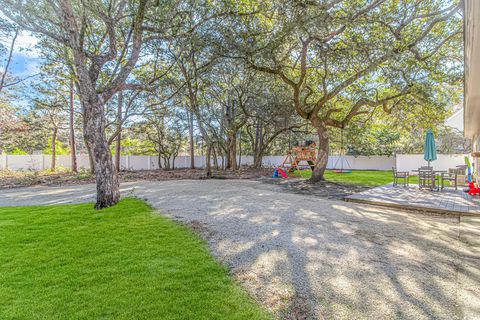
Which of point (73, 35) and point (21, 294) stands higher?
point (73, 35)

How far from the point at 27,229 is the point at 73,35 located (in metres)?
4.05

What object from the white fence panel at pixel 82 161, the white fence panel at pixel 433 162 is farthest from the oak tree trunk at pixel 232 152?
the white fence panel at pixel 433 162

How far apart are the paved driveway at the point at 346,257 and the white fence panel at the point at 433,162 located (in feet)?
39.9

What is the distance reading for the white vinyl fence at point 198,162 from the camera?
614 inches

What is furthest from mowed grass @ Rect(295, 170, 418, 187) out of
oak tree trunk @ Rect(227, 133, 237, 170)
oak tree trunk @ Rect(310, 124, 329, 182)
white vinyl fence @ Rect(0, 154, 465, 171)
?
oak tree trunk @ Rect(227, 133, 237, 170)

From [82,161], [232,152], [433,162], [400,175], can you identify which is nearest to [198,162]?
[232,152]

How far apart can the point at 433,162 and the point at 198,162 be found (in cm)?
1715

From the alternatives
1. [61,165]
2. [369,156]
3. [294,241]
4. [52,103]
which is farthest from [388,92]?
[61,165]

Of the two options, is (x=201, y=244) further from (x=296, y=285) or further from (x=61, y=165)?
(x=61, y=165)

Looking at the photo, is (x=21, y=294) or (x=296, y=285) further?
(x=296, y=285)

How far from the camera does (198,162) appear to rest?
23.1 m

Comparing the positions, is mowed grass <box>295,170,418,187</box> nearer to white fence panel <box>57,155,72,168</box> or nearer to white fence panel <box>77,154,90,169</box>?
white fence panel <box>77,154,90,169</box>

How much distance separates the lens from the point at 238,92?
15727 millimetres

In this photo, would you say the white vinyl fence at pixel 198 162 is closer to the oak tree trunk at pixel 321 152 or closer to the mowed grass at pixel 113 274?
the oak tree trunk at pixel 321 152
